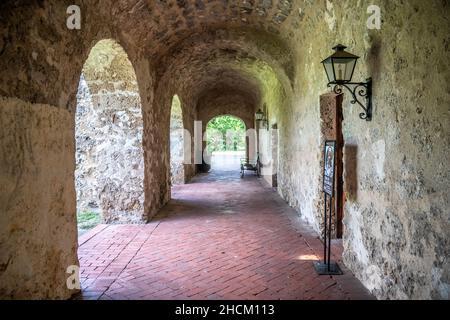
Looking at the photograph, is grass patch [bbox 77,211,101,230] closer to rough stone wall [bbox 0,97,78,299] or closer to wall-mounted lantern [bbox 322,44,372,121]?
rough stone wall [bbox 0,97,78,299]

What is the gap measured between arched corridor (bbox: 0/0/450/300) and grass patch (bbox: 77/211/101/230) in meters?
0.15

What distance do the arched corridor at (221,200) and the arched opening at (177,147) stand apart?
361 centimetres

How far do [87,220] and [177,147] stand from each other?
6.34 meters

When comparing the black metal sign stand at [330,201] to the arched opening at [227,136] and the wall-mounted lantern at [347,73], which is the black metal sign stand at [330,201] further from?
the arched opening at [227,136]

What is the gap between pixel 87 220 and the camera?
691 cm

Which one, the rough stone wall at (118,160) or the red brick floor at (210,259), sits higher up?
the rough stone wall at (118,160)

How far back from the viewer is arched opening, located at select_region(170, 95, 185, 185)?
12.4 m

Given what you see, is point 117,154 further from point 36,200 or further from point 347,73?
point 347,73

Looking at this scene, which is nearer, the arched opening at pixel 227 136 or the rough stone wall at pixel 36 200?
the rough stone wall at pixel 36 200

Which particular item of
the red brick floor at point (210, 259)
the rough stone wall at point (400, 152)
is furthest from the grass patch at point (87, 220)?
the rough stone wall at point (400, 152)

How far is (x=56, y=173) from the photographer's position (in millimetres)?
3078

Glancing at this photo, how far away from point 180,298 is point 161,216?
3.80 m

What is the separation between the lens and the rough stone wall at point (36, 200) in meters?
2.36

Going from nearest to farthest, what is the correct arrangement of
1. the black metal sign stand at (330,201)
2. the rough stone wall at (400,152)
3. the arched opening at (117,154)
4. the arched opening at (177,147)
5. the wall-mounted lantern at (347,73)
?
the rough stone wall at (400,152) → the wall-mounted lantern at (347,73) → the black metal sign stand at (330,201) → the arched opening at (117,154) → the arched opening at (177,147)
